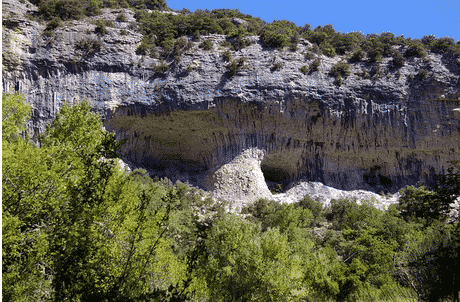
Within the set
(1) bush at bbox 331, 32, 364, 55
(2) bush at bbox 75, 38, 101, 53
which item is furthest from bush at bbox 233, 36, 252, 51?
(2) bush at bbox 75, 38, 101, 53

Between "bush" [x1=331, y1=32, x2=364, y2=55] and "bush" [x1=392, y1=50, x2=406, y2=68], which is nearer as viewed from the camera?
"bush" [x1=392, y1=50, x2=406, y2=68]

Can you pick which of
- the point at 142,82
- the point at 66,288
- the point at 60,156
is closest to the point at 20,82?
the point at 142,82

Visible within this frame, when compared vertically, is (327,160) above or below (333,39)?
below

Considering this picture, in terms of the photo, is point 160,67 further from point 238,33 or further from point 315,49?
point 315,49

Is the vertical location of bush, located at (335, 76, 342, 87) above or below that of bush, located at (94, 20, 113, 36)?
below

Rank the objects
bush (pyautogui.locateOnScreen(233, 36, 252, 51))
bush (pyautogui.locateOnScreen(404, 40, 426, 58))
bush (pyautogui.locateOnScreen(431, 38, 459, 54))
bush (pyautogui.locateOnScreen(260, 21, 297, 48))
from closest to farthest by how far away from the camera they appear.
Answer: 1. bush (pyautogui.locateOnScreen(431, 38, 459, 54))
2. bush (pyautogui.locateOnScreen(404, 40, 426, 58))
3. bush (pyautogui.locateOnScreen(233, 36, 252, 51))
4. bush (pyautogui.locateOnScreen(260, 21, 297, 48))

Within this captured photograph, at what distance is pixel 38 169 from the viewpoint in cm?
867

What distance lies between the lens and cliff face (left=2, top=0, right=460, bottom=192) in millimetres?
32531

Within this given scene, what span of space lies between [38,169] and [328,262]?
15.4m

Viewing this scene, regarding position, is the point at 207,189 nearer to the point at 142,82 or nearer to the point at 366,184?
the point at 142,82

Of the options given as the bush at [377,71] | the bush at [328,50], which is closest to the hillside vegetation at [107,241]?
the bush at [377,71]

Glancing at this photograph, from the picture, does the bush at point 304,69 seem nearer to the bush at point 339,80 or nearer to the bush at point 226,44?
the bush at point 339,80

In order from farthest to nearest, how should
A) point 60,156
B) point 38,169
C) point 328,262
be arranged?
point 328,262 → point 60,156 → point 38,169

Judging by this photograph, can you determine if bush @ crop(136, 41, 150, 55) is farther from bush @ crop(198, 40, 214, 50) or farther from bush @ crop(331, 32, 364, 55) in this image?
bush @ crop(331, 32, 364, 55)
